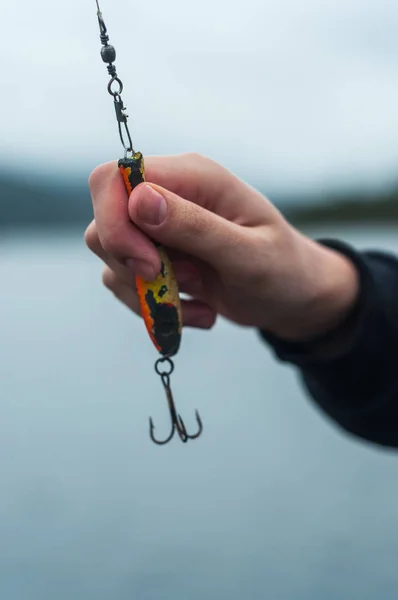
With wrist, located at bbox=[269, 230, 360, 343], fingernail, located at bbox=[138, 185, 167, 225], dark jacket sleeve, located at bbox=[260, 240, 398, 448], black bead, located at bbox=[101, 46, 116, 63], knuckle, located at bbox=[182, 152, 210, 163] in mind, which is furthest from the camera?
dark jacket sleeve, located at bbox=[260, 240, 398, 448]

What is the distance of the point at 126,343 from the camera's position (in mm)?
12625

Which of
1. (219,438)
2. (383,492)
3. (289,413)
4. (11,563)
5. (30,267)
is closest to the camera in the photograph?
(11,563)

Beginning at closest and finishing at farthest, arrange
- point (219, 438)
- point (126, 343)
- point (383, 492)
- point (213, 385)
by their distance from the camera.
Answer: point (383, 492), point (219, 438), point (213, 385), point (126, 343)

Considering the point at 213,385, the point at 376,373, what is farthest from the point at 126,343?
the point at 376,373

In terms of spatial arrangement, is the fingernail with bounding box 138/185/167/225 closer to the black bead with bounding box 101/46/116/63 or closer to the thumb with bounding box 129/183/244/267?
the thumb with bounding box 129/183/244/267

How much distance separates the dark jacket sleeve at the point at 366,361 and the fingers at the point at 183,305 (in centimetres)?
27

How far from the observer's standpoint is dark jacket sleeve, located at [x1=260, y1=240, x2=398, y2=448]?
231 centimetres

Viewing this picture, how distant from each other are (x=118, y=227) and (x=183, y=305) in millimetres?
602

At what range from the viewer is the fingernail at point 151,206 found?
62.9 inches

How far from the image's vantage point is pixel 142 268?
1742 millimetres

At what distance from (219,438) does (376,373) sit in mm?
5532

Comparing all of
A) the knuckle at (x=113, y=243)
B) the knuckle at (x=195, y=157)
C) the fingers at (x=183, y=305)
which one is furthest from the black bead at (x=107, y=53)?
the fingers at (x=183, y=305)

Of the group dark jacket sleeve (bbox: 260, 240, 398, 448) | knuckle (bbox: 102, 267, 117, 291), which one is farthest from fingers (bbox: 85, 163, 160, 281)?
dark jacket sleeve (bbox: 260, 240, 398, 448)

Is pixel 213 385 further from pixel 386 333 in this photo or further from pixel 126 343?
Result: pixel 386 333
